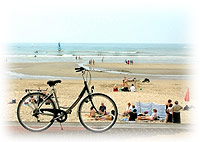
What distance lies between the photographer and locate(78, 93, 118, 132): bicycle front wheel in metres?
4.65

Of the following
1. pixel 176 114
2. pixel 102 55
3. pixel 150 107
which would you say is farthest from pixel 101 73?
pixel 102 55

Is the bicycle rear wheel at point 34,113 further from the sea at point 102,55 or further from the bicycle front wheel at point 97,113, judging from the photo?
the sea at point 102,55

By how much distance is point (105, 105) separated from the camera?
16.4 ft

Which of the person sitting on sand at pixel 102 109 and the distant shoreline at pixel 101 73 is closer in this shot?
the person sitting on sand at pixel 102 109

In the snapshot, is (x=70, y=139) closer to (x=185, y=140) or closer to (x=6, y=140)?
(x=6, y=140)

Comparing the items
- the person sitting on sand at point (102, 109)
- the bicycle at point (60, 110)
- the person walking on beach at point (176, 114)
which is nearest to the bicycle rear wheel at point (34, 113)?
the bicycle at point (60, 110)

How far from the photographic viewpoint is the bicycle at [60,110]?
4625 mm

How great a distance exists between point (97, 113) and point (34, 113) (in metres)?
1.04

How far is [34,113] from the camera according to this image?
4.79 metres

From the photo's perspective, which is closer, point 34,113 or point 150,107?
point 34,113

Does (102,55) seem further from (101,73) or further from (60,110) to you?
(60,110)

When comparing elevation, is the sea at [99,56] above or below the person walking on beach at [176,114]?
above

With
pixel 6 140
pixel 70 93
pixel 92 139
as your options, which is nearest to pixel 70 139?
pixel 92 139

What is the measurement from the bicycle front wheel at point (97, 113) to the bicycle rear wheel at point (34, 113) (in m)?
0.51
